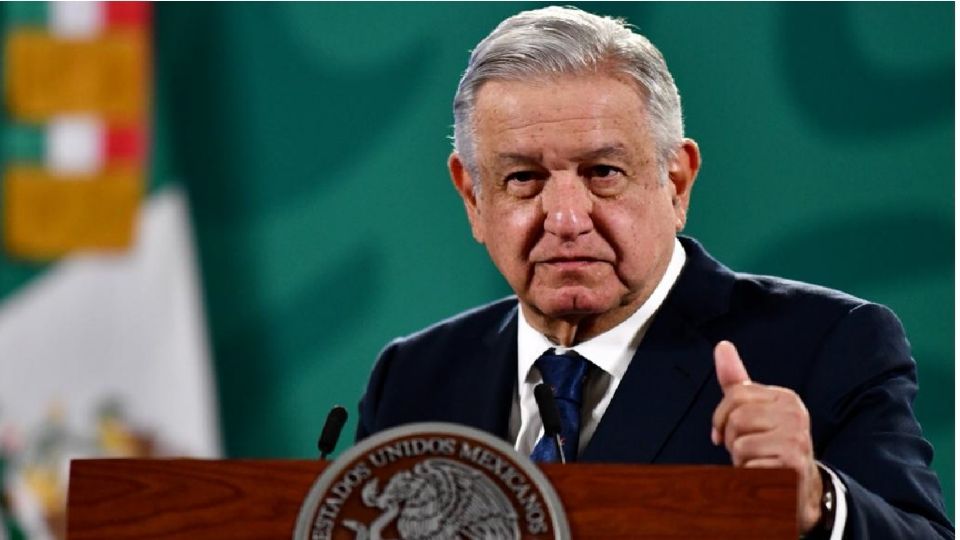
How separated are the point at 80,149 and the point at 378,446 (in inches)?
134

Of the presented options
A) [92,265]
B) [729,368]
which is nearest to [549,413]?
[729,368]

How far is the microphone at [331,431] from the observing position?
5.46 ft

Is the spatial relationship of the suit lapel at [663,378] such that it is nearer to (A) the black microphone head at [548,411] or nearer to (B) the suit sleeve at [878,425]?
(B) the suit sleeve at [878,425]

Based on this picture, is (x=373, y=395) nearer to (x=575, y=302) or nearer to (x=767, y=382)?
(x=575, y=302)

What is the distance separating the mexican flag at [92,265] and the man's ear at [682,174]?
2.52m

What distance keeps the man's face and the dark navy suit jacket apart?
0.11 m

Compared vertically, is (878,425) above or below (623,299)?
below

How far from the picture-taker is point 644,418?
1.96 m

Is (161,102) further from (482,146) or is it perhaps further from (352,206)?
(482,146)

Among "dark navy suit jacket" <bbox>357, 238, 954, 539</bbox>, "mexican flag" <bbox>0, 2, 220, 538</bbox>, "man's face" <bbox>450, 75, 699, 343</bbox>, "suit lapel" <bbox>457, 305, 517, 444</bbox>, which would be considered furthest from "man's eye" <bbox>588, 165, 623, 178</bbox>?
"mexican flag" <bbox>0, 2, 220, 538</bbox>

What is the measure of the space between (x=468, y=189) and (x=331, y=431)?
72 cm

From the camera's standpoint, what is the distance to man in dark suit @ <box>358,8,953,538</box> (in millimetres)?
1948

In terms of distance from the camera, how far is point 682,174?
2.19 m

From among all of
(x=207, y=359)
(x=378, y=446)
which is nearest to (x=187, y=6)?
(x=207, y=359)
